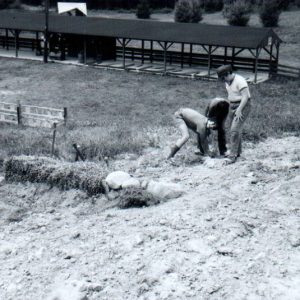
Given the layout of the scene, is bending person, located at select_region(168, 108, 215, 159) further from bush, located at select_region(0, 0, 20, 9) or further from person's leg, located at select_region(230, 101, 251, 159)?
bush, located at select_region(0, 0, 20, 9)

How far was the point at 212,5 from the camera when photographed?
6125 centimetres

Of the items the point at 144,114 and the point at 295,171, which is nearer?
the point at 295,171

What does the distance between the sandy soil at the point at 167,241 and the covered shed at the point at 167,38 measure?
61.2 feet

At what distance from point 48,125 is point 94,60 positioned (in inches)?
730

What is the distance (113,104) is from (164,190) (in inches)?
507

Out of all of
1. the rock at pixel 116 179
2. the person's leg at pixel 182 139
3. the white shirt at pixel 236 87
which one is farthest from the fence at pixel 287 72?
the rock at pixel 116 179

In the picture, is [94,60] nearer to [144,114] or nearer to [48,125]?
[144,114]

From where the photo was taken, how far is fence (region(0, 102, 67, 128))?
16.6 metres

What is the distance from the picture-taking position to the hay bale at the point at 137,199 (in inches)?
344

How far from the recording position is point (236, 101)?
33.0ft

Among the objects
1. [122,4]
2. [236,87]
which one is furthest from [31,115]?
[122,4]

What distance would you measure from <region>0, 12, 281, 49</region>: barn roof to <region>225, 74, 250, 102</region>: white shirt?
1784cm

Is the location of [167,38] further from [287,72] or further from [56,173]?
[56,173]

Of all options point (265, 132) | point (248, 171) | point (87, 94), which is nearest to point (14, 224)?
point (248, 171)
